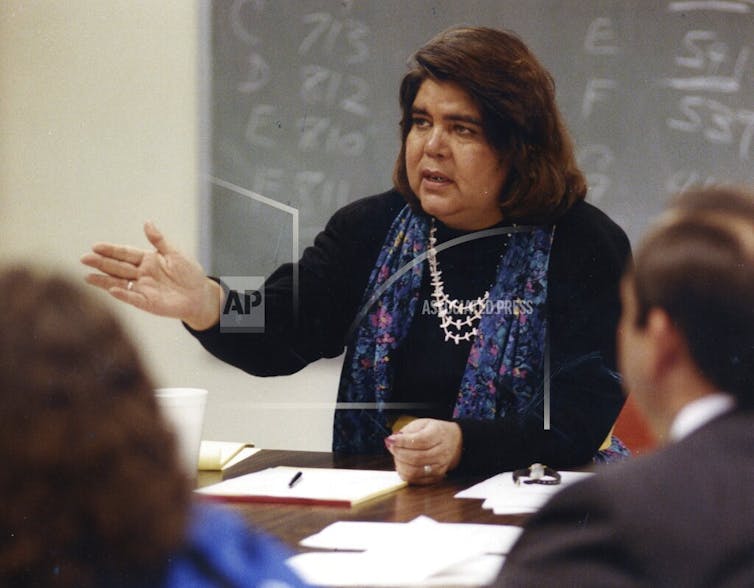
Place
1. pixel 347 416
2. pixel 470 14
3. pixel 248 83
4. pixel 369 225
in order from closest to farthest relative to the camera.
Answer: pixel 347 416 → pixel 369 225 → pixel 470 14 → pixel 248 83

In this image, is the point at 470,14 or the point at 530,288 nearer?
the point at 530,288

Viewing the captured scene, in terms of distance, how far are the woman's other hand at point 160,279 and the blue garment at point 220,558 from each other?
1.27 m

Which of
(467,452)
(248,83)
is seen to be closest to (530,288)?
(467,452)

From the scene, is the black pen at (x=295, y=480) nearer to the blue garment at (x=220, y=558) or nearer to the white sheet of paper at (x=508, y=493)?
the white sheet of paper at (x=508, y=493)

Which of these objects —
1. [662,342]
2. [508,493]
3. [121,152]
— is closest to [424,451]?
[508,493]

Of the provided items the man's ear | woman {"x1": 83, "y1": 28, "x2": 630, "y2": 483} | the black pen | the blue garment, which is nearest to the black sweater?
woman {"x1": 83, "y1": 28, "x2": 630, "y2": 483}

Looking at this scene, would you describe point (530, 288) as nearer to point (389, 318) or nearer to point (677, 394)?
point (389, 318)

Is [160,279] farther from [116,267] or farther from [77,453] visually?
[77,453]

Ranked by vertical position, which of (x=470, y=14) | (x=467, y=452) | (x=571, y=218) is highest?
(x=470, y=14)

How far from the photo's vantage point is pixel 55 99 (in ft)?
9.82

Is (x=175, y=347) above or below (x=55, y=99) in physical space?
below

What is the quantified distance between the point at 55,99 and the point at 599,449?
194 cm

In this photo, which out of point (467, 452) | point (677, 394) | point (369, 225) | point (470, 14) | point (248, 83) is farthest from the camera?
point (248, 83)

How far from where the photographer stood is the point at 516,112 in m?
2.26
